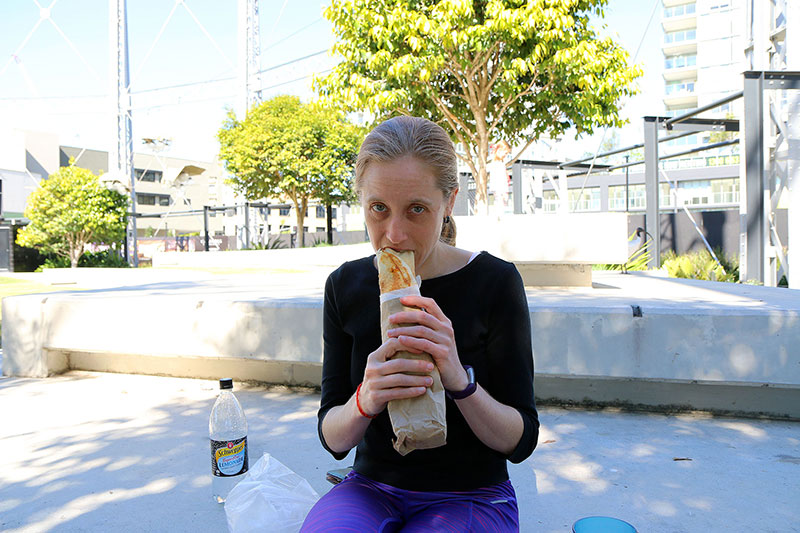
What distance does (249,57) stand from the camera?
24.0 m

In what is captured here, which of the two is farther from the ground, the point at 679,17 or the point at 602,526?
the point at 679,17

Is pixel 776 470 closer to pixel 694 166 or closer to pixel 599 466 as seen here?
pixel 599 466

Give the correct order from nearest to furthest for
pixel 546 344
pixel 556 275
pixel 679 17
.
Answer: pixel 546 344
pixel 556 275
pixel 679 17

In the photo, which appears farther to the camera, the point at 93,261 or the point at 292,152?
the point at 292,152

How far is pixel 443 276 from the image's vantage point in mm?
1610

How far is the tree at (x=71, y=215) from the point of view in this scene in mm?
18203

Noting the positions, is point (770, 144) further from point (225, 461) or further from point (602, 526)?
point (225, 461)

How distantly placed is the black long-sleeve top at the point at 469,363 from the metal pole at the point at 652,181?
12128 mm

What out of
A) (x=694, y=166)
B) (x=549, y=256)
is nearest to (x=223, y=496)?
(x=549, y=256)

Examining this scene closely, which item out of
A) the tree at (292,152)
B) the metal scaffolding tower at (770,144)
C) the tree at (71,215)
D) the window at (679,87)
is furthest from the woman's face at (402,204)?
the window at (679,87)

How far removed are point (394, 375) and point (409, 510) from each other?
53cm

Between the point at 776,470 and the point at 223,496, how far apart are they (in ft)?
8.58

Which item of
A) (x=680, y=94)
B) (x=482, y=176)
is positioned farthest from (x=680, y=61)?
(x=482, y=176)

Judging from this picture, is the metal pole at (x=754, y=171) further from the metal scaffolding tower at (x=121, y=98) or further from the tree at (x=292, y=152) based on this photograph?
the metal scaffolding tower at (x=121, y=98)
